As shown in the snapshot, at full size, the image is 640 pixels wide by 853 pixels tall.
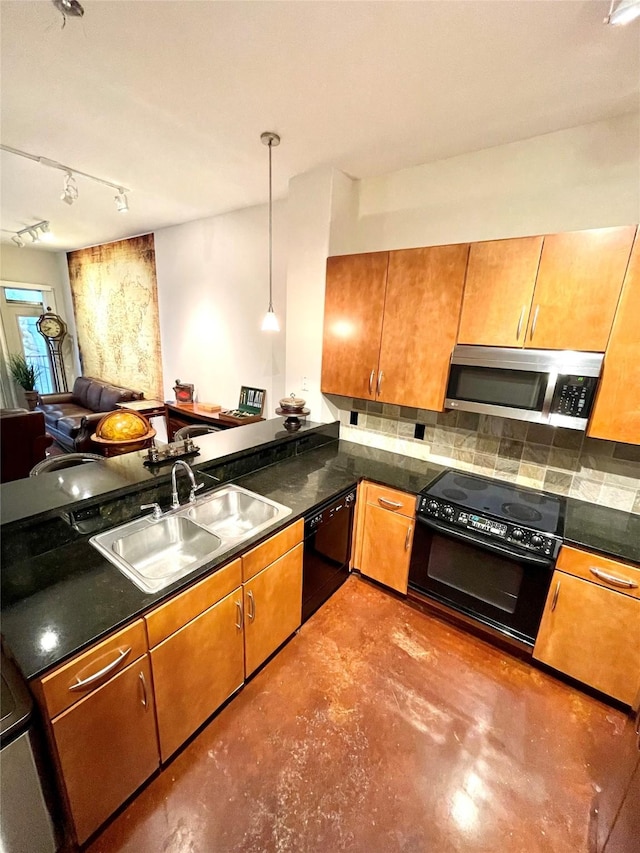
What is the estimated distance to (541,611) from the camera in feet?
5.70

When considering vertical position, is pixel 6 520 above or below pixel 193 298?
below

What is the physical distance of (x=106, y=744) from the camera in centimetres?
110

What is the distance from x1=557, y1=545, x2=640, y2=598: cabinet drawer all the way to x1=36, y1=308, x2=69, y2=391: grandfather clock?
7597 millimetres

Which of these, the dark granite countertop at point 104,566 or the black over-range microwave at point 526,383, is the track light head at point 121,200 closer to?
the dark granite countertop at point 104,566

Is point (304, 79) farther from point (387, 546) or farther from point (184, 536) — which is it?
point (387, 546)

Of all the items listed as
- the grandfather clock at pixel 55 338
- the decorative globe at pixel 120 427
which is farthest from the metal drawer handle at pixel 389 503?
the grandfather clock at pixel 55 338

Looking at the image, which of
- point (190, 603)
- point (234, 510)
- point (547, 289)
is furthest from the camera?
point (234, 510)

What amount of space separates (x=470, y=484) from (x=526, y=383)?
0.75 metres

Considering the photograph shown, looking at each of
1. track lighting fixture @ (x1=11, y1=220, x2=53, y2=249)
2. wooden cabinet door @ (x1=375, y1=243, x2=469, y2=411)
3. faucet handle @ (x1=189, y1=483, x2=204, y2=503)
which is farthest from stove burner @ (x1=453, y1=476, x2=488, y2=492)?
track lighting fixture @ (x1=11, y1=220, x2=53, y2=249)

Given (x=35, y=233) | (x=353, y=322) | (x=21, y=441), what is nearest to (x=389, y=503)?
(x=353, y=322)

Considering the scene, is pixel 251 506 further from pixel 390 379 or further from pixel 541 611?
pixel 541 611

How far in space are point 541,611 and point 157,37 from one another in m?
3.11

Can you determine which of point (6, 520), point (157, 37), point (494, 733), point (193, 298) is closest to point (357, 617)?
point (494, 733)

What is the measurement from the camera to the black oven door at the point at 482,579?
173cm
